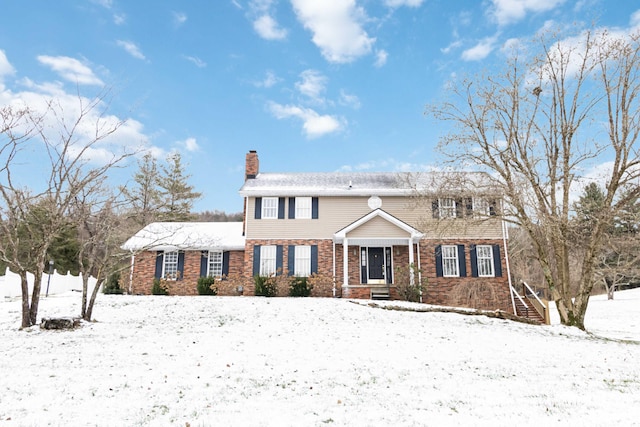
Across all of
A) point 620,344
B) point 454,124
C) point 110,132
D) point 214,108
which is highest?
point 214,108

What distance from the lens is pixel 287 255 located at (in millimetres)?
20000

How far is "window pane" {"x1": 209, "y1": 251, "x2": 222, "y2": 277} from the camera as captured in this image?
21047 mm

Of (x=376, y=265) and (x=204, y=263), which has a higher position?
(x=204, y=263)

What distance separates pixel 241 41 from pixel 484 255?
14914 mm

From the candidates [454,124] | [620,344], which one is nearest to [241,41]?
[454,124]

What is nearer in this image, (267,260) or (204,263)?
(267,260)

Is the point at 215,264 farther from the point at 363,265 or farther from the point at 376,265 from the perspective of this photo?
the point at 376,265

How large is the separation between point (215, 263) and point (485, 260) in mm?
13301

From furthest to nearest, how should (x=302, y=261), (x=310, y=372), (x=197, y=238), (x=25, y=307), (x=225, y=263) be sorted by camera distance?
(x=197, y=238) → (x=225, y=263) → (x=302, y=261) → (x=25, y=307) → (x=310, y=372)

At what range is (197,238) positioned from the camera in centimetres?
2162

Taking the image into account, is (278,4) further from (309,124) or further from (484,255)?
(484,255)

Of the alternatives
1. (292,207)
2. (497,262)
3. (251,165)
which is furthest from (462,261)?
(251,165)

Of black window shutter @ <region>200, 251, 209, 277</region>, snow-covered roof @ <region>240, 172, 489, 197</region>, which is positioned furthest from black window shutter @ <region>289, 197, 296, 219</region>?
black window shutter @ <region>200, 251, 209, 277</region>

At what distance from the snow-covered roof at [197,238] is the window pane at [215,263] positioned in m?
0.40
